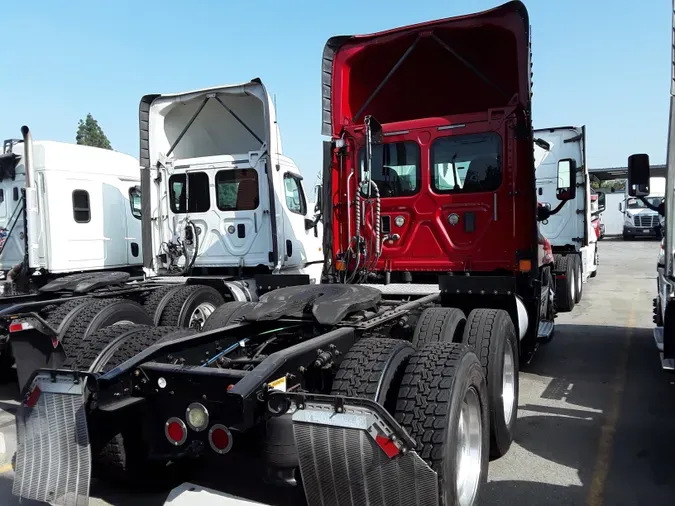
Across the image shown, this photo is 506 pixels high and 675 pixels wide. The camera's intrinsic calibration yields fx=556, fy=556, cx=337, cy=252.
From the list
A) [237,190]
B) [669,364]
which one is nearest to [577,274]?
[237,190]

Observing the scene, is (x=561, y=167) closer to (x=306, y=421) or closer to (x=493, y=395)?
(x=493, y=395)

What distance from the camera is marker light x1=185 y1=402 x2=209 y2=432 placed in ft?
8.81

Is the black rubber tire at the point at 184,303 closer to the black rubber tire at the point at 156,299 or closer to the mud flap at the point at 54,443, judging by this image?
the black rubber tire at the point at 156,299

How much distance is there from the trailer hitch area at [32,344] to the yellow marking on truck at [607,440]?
4.25m

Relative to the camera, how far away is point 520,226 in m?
5.72

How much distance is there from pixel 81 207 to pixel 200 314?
3.06 m

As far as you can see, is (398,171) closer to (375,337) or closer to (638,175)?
(638,175)

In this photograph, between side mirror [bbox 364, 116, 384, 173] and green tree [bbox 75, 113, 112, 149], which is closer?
side mirror [bbox 364, 116, 384, 173]

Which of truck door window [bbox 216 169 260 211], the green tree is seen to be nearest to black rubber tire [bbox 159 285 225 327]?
truck door window [bbox 216 169 260 211]

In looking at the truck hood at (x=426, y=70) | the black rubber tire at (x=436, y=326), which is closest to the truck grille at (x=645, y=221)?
the truck hood at (x=426, y=70)

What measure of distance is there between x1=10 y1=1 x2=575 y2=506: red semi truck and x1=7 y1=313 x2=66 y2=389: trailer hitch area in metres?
0.02

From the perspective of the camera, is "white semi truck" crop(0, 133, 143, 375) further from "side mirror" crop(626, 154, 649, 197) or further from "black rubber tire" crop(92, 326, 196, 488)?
"side mirror" crop(626, 154, 649, 197)

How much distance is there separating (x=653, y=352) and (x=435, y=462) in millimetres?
6264

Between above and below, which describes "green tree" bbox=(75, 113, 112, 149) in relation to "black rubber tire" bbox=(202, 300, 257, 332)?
above
